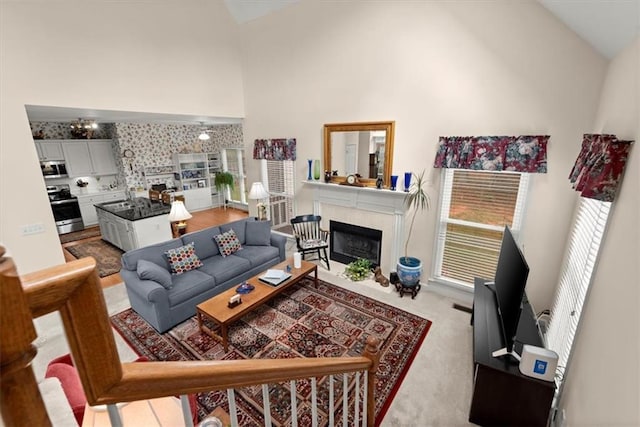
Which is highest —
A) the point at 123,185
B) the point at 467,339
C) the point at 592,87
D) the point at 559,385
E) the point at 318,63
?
the point at 318,63

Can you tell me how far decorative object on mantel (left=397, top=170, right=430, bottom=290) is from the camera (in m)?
4.21

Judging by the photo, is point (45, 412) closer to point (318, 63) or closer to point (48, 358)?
point (48, 358)

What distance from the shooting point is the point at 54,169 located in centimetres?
704

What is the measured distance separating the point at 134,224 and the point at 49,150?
3.80 meters

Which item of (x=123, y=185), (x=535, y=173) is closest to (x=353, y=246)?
(x=535, y=173)

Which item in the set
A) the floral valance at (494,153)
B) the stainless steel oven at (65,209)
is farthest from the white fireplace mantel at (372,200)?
the stainless steel oven at (65,209)

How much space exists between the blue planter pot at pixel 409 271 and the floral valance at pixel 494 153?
1472mm

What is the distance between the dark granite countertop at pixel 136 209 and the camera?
5680mm

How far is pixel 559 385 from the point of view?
2.38 metres

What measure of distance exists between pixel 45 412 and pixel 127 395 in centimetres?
13

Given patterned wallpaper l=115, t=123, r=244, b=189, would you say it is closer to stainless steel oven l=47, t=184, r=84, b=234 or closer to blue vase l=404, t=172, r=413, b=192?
stainless steel oven l=47, t=184, r=84, b=234

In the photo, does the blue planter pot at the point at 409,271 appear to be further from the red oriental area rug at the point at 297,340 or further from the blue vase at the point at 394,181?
the blue vase at the point at 394,181

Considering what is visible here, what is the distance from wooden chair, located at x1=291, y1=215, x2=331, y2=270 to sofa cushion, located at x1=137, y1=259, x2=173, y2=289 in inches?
85.3

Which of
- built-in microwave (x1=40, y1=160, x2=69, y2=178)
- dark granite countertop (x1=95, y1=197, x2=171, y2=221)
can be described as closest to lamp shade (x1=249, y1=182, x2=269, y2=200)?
dark granite countertop (x1=95, y1=197, x2=171, y2=221)
